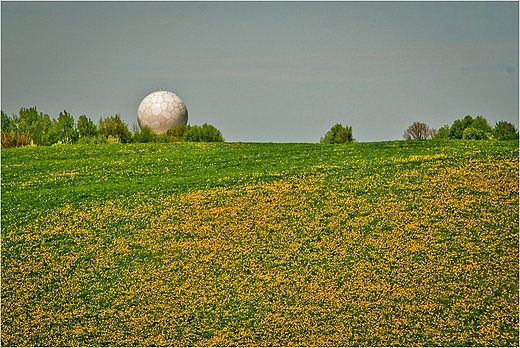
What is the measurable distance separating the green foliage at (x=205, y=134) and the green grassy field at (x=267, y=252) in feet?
43.7

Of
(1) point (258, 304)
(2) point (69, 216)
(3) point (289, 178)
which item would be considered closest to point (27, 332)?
(1) point (258, 304)

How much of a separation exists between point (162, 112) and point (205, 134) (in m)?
10.6

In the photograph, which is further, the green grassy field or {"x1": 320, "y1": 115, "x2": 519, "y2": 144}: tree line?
{"x1": 320, "y1": 115, "x2": 519, "y2": 144}: tree line

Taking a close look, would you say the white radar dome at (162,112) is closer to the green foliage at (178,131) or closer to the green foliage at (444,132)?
the green foliage at (178,131)

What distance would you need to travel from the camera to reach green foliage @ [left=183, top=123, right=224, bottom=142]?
38.6 meters

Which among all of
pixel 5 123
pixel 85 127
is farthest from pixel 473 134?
pixel 5 123

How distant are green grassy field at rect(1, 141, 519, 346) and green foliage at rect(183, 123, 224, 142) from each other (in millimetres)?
13318

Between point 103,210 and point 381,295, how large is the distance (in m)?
9.12

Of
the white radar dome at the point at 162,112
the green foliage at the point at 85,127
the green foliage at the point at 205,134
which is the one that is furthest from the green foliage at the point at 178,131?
the green foliage at the point at 85,127

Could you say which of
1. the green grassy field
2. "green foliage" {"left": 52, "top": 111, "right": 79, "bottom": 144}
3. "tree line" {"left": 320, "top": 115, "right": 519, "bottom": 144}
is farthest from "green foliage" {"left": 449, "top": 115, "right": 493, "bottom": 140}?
"green foliage" {"left": 52, "top": 111, "right": 79, "bottom": 144}

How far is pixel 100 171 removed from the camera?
81.5 feet

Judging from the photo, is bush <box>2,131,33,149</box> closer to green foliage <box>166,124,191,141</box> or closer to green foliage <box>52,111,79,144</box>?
green foliage <box>52,111,79,144</box>

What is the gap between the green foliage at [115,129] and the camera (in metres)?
37.3

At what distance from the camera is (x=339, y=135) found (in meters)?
36.2
